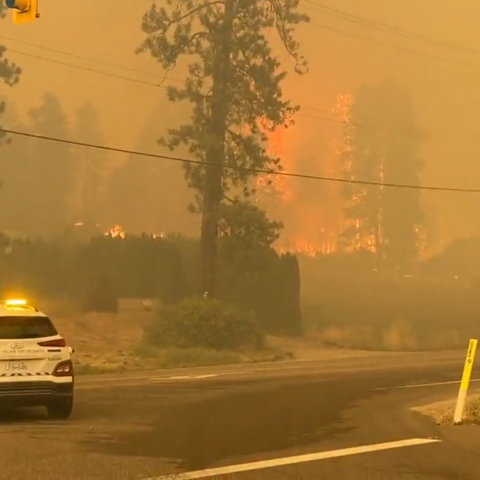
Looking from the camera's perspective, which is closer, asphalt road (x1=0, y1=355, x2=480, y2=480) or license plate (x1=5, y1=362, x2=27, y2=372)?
asphalt road (x1=0, y1=355, x2=480, y2=480)

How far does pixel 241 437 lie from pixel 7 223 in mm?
80729

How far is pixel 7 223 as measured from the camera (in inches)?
3516

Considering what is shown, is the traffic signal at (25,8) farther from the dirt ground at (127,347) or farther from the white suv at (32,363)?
the dirt ground at (127,347)

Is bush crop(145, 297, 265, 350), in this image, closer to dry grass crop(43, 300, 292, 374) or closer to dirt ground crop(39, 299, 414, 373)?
dry grass crop(43, 300, 292, 374)

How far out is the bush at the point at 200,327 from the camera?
32.1 m

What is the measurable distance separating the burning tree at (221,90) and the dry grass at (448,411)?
2119 cm

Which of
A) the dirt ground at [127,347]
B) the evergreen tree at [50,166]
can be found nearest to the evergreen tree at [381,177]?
the evergreen tree at [50,166]

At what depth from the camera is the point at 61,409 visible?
43.3 ft

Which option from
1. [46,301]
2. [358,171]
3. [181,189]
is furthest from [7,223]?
[46,301]

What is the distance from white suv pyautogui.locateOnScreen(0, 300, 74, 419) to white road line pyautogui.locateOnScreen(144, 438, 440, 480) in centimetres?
378

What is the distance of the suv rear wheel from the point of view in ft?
42.7

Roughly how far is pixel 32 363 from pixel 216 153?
2474 centimetres

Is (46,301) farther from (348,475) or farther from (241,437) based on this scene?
(348,475)

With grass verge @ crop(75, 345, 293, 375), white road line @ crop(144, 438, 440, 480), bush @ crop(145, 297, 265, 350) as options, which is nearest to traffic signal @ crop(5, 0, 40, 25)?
white road line @ crop(144, 438, 440, 480)
